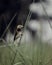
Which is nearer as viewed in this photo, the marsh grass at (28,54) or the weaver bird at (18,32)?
the marsh grass at (28,54)

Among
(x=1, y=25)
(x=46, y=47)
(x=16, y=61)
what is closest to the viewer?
(x=16, y=61)

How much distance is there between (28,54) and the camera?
2168 millimetres

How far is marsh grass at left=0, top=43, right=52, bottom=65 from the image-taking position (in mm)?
2079

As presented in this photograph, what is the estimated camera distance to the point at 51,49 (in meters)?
2.30

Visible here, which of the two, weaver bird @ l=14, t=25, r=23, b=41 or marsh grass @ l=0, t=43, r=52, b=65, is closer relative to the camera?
marsh grass @ l=0, t=43, r=52, b=65

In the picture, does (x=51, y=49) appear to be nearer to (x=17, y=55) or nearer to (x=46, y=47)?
(x=46, y=47)

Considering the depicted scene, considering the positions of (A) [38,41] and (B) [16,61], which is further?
(A) [38,41]

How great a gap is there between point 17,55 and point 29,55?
0.07 m

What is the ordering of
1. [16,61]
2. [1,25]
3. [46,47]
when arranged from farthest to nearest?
[1,25], [46,47], [16,61]

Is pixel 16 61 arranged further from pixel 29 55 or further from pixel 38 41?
pixel 38 41

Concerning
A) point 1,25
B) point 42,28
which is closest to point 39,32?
point 42,28

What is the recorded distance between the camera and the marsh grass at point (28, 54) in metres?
2.08

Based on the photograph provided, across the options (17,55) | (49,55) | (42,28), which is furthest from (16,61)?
(42,28)

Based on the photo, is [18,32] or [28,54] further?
[18,32]
